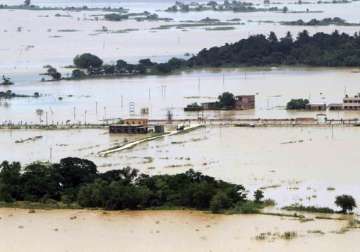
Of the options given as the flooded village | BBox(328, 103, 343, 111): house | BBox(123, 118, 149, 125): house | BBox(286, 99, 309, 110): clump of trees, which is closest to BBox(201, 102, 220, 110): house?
the flooded village

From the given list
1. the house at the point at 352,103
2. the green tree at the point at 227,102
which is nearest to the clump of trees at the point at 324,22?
the green tree at the point at 227,102

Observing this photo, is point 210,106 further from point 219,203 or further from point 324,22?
point 324,22

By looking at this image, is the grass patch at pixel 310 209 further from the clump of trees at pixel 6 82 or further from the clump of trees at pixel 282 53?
the clump of trees at pixel 282 53

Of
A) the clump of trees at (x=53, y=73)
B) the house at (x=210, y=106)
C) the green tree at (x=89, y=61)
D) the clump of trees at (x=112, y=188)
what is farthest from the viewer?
the green tree at (x=89, y=61)

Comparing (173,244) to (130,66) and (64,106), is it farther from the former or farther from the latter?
(130,66)

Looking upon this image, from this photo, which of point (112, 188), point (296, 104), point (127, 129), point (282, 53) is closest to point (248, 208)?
point (112, 188)
